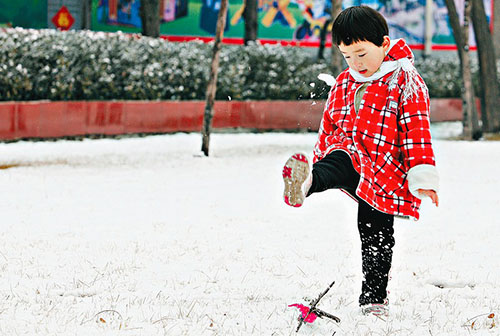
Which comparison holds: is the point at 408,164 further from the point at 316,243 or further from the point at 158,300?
the point at 316,243

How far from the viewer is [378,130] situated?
4191 millimetres

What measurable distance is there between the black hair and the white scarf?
105 millimetres

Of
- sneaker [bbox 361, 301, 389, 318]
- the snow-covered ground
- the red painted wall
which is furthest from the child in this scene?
the red painted wall

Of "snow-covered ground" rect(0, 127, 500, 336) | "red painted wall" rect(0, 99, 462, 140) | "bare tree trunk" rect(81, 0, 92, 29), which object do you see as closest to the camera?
"snow-covered ground" rect(0, 127, 500, 336)

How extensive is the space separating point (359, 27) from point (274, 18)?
2249 centimetres

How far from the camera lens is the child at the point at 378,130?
4145 millimetres

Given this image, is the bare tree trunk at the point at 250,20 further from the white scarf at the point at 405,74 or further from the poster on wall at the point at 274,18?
the white scarf at the point at 405,74

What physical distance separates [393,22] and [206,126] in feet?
54.6

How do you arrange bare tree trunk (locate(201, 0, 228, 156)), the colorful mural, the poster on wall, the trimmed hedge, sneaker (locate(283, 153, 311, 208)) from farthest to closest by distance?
the poster on wall
the colorful mural
the trimmed hedge
bare tree trunk (locate(201, 0, 228, 156))
sneaker (locate(283, 153, 311, 208))

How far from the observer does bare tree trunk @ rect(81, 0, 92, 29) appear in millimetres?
23969

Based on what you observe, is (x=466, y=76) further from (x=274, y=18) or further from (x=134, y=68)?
(x=274, y=18)

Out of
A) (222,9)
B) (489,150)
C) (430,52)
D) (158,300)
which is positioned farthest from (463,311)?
(430,52)

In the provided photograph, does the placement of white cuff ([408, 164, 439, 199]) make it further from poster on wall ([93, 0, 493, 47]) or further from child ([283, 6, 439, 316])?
poster on wall ([93, 0, 493, 47])

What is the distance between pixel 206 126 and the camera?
1243cm
